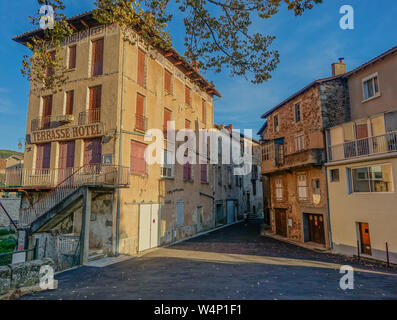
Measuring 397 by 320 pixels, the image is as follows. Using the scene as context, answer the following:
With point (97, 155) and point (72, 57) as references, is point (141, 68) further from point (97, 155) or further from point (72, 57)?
point (97, 155)

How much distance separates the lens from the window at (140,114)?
53.9ft

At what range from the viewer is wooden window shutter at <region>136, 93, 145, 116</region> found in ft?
54.5

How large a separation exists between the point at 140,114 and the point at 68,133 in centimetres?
444

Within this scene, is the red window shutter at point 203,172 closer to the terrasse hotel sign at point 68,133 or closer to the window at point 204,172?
the window at point 204,172

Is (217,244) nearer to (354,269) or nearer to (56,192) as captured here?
(354,269)

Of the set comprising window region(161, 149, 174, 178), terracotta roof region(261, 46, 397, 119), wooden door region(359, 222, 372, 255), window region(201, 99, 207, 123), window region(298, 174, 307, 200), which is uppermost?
window region(201, 99, 207, 123)

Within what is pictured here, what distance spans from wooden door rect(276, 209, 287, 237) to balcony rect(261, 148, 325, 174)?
364 cm

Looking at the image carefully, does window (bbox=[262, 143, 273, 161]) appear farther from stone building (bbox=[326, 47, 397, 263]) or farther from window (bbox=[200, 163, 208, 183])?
stone building (bbox=[326, 47, 397, 263])

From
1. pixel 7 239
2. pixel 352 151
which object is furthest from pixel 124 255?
pixel 7 239

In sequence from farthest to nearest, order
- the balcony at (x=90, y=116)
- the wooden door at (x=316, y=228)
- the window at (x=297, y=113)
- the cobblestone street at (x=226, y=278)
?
the window at (x=297, y=113)
the wooden door at (x=316, y=228)
the balcony at (x=90, y=116)
the cobblestone street at (x=226, y=278)

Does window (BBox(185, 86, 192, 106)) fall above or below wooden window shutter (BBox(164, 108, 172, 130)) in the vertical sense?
above

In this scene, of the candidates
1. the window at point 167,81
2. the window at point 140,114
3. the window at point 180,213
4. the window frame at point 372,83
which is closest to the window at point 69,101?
the window at point 140,114

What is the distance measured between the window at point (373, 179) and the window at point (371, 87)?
15.7ft

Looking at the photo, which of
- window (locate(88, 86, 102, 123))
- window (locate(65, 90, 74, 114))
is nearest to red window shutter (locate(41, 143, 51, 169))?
window (locate(65, 90, 74, 114))
